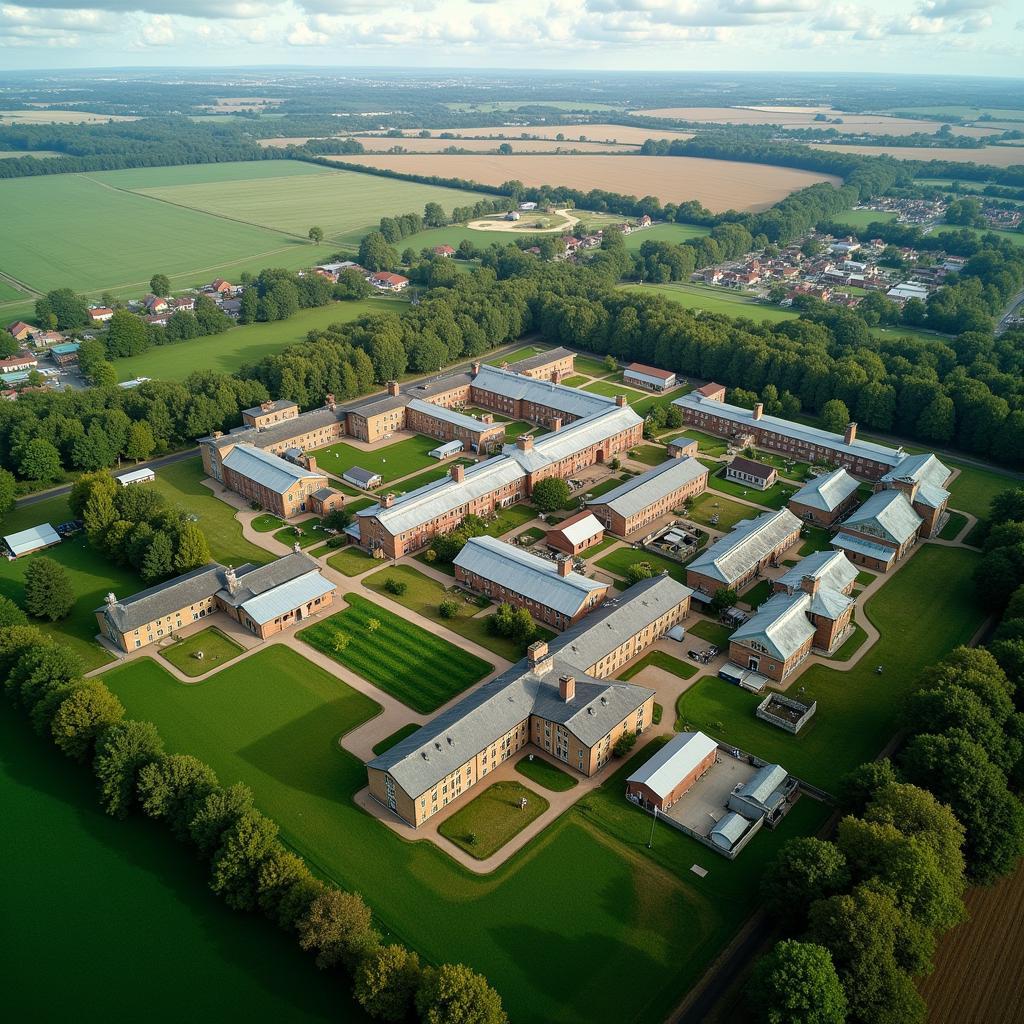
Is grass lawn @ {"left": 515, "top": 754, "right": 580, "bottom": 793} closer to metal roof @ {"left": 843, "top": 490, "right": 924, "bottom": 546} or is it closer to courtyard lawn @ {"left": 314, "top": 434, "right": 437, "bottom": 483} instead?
metal roof @ {"left": 843, "top": 490, "right": 924, "bottom": 546}

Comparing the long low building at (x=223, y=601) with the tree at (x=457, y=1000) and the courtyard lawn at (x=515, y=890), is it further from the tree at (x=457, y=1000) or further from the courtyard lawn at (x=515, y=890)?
the tree at (x=457, y=1000)

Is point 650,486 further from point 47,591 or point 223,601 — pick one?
point 47,591

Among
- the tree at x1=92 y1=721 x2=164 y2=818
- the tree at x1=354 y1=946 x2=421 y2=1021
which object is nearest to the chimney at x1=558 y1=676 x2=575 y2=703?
the tree at x1=354 y1=946 x2=421 y2=1021

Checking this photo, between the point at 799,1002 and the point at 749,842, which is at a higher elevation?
the point at 799,1002

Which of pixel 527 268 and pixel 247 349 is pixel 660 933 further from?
pixel 527 268

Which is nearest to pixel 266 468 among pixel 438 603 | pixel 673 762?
pixel 438 603

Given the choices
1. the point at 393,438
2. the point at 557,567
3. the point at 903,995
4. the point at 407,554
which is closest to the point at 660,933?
the point at 903,995

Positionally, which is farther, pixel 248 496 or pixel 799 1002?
pixel 248 496
